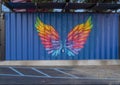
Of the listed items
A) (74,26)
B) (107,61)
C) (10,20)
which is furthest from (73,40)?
(10,20)

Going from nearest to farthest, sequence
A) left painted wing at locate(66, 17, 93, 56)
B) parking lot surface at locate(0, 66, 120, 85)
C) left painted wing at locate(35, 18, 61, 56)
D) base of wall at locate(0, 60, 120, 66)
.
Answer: parking lot surface at locate(0, 66, 120, 85) < base of wall at locate(0, 60, 120, 66) < left painted wing at locate(35, 18, 61, 56) < left painted wing at locate(66, 17, 93, 56)

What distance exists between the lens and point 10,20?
713 inches

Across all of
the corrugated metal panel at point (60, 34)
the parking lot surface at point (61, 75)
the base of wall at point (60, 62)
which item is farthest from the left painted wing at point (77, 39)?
the parking lot surface at point (61, 75)

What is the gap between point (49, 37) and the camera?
18.4m

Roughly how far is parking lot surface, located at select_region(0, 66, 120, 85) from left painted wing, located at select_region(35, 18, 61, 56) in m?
1.39

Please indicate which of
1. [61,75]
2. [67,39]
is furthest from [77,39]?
[61,75]

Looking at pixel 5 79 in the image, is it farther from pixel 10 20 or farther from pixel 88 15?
pixel 88 15

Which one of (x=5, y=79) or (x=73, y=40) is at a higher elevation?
(x=73, y=40)

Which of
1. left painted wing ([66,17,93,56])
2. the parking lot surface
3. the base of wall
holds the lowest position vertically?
the parking lot surface

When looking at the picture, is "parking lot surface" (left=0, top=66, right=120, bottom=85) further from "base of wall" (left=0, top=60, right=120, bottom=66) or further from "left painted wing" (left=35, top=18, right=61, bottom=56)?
"left painted wing" (left=35, top=18, right=61, bottom=56)

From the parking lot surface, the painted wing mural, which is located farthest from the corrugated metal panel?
the parking lot surface

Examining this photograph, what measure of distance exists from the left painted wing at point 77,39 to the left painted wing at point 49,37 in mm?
522

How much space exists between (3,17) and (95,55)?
4.63 metres

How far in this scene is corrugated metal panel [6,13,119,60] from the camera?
18125 mm
